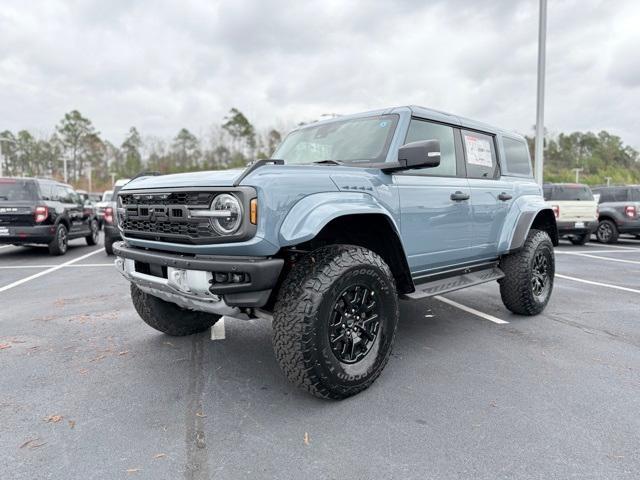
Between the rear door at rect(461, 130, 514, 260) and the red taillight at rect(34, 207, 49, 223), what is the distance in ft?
29.4

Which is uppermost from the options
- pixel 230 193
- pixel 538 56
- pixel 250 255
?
pixel 538 56

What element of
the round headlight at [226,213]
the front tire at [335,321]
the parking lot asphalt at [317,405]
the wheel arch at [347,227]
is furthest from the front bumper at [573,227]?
the round headlight at [226,213]

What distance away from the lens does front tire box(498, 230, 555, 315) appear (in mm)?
4418

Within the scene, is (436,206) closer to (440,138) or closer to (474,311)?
(440,138)

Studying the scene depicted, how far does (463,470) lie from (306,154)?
8.97 feet

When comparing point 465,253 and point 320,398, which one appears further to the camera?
point 465,253

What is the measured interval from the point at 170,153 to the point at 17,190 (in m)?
43.2

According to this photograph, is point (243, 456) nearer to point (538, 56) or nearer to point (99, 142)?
point (538, 56)

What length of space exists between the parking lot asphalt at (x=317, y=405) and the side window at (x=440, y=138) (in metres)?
1.50

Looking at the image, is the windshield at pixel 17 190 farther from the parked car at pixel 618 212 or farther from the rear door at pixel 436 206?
the parked car at pixel 618 212

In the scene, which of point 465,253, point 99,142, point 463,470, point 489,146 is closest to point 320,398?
point 463,470

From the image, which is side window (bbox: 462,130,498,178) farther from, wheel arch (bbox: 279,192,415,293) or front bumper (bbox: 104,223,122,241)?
front bumper (bbox: 104,223,122,241)

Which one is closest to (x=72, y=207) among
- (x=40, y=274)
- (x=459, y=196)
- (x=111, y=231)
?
(x=111, y=231)

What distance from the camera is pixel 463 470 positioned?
6.72 feet
